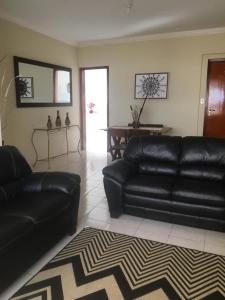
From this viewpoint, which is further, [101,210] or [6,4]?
[6,4]

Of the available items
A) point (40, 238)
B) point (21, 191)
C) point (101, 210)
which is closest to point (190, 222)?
point (101, 210)

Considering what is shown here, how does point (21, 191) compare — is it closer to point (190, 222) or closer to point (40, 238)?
point (40, 238)

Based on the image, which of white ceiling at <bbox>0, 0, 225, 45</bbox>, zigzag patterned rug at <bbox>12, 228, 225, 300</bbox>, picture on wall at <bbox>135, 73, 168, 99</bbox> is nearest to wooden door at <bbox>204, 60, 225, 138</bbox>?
white ceiling at <bbox>0, 0, 225, 45</bbox>

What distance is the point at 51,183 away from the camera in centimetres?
236

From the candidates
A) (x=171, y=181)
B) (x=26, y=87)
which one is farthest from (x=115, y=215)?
(x=26, y=87)

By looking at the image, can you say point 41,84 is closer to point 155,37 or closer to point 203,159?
point 155,37

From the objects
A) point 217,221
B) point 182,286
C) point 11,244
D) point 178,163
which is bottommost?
point 182,286

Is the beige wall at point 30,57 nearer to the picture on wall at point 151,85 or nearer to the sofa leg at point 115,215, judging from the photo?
the picture on wall at point 151,85

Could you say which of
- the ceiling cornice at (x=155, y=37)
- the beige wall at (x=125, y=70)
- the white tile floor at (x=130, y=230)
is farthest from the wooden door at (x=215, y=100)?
the white tile floor at (x=130, y=230)

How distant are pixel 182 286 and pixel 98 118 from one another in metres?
6.39

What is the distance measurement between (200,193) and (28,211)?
A: 1.55 m

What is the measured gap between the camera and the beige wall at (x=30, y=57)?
442 cm

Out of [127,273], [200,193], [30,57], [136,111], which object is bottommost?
[127,273]

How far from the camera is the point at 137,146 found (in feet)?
10.7
